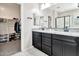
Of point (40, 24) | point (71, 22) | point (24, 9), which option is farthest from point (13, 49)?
point (71, 22)

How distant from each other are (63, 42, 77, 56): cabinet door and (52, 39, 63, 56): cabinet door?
14 centimetres

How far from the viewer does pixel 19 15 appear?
11.1 ft

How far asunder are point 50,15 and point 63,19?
662 millimetres

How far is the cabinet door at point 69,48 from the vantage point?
6.10 feet

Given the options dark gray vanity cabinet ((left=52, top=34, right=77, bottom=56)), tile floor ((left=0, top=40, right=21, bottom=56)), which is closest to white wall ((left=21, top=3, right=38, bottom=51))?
tile floor ((left=0, top=40, right=21, bottom=56))

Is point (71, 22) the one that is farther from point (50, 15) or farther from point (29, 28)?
point (29, 28)

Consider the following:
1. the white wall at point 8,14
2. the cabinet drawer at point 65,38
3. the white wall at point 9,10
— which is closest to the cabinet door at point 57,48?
the cabinet drawer at point 65,38

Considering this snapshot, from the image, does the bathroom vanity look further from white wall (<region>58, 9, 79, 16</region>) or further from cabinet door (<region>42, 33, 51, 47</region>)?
white wall (<region>58, 9, 79, 16</region>)

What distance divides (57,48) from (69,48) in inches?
17.0

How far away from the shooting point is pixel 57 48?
7.64ft

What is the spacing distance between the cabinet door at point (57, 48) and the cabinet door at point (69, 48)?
139 mm

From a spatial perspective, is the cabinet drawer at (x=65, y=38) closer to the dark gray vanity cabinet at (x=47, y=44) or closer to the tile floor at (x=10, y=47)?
the dark gray vanity cabinet at (x=47, y=44)

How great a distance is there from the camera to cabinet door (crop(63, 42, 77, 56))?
1858mm

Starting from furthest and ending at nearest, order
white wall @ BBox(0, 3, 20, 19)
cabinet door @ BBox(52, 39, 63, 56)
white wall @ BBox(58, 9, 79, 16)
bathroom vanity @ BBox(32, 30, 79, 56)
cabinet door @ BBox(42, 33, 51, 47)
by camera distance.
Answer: white wall @ BBox(58, 9, 79, 16) < white wall @ BBox(0, 3, 20, 19) < cabinet door @ BBox(42, 33, 51, 47) < cabinet door @ BBox(52, 39, 63, 56) < bathroom vanity @ BBox(32, 30, 79, 56)
